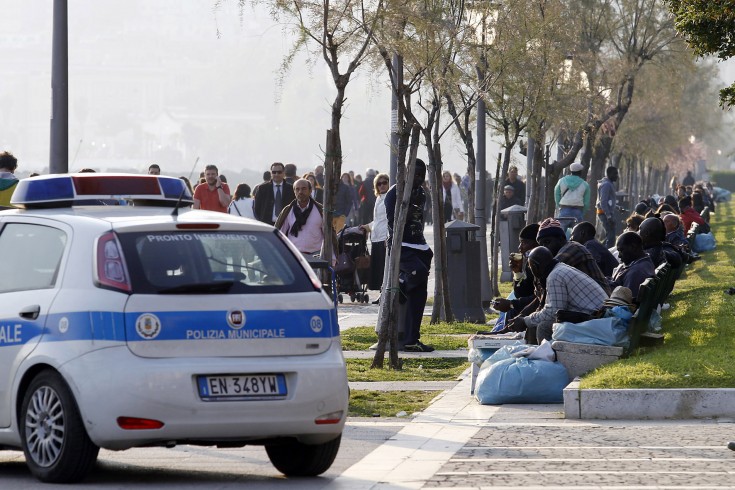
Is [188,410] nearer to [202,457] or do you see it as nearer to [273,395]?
[273,395]

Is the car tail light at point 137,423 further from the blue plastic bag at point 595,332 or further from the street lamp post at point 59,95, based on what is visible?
the street lamp post at point 59,95

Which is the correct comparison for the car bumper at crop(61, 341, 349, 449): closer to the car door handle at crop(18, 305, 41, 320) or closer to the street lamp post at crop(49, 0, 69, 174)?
the car door handle at crop(18, 305, 41, 320)

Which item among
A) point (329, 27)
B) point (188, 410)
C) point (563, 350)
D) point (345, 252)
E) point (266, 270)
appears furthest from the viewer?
point (345, 252)

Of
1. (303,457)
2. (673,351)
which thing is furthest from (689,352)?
(303,457)

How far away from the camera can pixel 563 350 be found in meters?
11.8

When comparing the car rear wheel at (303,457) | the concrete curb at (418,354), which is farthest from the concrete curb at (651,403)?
the concrete curb at (418,354)

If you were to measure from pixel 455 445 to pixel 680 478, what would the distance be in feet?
5.70

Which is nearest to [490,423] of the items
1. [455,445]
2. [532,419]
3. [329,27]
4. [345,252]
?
[532,419]

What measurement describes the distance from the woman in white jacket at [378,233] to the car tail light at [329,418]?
38.2 feet

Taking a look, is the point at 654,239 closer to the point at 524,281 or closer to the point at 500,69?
the point at 524,281

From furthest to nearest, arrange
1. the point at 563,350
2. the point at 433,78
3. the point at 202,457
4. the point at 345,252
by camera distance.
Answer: the point at 345,252
the point at 433,78
the point at 563,350
the point at 202,457

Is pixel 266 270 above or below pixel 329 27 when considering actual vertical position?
below

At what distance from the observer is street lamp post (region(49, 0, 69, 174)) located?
14930 millimetres

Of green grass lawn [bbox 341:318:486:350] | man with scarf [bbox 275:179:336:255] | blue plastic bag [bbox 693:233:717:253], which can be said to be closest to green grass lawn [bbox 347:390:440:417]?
green grass lawn [bbox 341:318:486:350]
